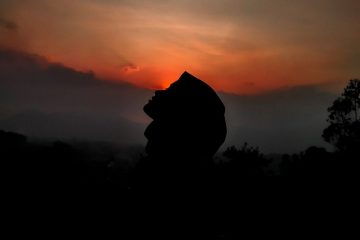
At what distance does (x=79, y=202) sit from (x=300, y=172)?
15.5 metres

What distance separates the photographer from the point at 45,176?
90.1 feet

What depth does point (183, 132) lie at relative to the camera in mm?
26844

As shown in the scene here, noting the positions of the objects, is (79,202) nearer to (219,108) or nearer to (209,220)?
(209,220)

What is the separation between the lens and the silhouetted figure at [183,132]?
26125mm

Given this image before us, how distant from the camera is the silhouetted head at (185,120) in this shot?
26812mm

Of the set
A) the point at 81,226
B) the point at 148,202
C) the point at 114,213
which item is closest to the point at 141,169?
the point at 148,202

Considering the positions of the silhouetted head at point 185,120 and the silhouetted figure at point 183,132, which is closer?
the silhouetted figure at point 183,132

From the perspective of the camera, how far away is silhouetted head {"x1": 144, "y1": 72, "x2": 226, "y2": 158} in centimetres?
2681

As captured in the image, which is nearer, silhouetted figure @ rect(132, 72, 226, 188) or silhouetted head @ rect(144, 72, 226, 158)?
silhouetted figure @ rect(132, 72, 226, 188)

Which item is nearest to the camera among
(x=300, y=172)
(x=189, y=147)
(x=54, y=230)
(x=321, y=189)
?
(x=54, y=230)

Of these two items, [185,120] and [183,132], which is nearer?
[183,132]

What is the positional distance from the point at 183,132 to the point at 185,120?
0.83 meters

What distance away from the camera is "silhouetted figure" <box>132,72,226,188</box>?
26.1m

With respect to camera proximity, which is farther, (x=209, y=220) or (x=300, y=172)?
(x=300, y=172)
